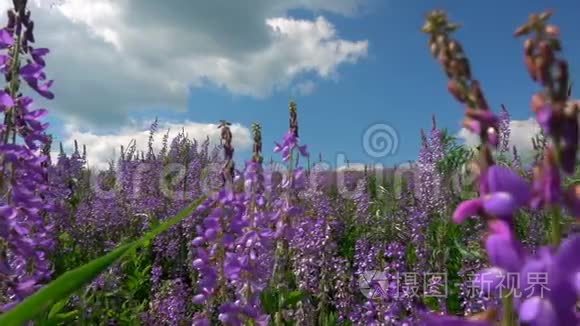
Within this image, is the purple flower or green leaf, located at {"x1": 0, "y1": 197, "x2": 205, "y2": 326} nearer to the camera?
the purple flower

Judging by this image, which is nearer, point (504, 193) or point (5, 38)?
point (504, 193)

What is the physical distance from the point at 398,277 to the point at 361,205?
4480mm

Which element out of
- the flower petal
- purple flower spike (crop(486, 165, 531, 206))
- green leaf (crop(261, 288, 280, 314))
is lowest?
green leaf (crop(261, 288, 280, 314))

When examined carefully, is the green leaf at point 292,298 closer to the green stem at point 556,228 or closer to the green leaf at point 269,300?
the green leaf at point 269,300

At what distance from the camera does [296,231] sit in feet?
13.6

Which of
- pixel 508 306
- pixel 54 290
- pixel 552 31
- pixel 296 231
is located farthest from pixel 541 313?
pixel 296 231

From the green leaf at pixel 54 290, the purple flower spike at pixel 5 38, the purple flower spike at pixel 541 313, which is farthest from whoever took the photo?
the purple flower spike at pixel 5 38

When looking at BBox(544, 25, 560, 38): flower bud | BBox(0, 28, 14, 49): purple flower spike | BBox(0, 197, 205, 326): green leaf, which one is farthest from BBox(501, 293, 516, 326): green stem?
BBox(0, 28, 14, 49): purple flower spike

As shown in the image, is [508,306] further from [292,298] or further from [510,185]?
[292,298]

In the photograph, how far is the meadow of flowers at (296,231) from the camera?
2.54 feet

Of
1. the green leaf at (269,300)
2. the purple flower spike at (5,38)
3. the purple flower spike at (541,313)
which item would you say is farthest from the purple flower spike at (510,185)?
the green leaf at (269,300)

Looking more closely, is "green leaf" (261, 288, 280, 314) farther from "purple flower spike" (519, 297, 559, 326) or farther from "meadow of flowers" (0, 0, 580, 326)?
"purple flower spike" (519, 297, 559, 326)

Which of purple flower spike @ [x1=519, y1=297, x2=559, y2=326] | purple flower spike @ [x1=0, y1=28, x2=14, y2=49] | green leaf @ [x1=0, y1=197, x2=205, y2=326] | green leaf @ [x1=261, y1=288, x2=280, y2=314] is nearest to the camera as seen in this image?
purple flower spike @ [x1=519, y1=297, x2=559, y2=326]

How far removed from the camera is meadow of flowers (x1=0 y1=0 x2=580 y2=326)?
30.5 inches
